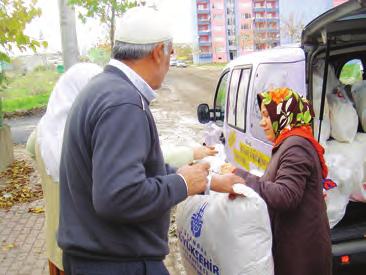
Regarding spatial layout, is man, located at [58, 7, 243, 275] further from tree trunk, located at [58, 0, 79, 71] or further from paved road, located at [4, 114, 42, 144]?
paved road, located at [4, 114, 42, 144]

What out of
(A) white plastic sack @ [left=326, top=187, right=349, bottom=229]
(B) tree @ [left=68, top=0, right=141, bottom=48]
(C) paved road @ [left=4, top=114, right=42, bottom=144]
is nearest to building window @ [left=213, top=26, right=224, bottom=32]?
(C) paved road @ [left=4, top=114, right=42, bottom=144]

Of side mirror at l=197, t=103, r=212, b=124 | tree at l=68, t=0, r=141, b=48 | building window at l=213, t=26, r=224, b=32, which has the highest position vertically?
building window at l=213, t=26, r=224, b=32

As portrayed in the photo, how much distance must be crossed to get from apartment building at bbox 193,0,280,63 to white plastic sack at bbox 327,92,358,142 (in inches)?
2724

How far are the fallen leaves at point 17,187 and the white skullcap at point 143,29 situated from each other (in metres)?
5.77

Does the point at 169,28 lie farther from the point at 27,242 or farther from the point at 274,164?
the point at 27,242

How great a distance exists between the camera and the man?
5.24ft

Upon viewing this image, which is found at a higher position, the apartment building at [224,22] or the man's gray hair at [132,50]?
the apartment building at [224,22]

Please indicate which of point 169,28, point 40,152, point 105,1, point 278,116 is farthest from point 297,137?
point 105,1

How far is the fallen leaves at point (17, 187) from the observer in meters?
7.21

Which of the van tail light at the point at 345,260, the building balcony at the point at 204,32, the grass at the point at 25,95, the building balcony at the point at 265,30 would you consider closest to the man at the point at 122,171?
the van tail light at the point at 345,260

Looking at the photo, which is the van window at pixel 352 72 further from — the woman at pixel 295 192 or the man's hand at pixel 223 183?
the man's hand at pixel 223 183

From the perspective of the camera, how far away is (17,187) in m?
7.97

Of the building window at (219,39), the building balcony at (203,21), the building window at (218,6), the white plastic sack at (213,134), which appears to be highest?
the building window at (218,6)

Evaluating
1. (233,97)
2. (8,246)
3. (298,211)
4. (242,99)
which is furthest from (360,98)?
(8,246)
